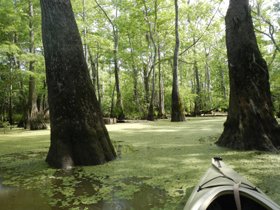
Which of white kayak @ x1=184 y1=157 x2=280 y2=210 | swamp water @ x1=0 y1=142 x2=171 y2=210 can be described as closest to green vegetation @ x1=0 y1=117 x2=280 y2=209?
swamp water @ x1=0 y1=142 x2=171 y2=210

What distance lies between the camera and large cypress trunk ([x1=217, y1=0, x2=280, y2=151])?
4750 mm

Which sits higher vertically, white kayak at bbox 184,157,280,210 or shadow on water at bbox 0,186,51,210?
white kayak at bbox 184,157,280,210

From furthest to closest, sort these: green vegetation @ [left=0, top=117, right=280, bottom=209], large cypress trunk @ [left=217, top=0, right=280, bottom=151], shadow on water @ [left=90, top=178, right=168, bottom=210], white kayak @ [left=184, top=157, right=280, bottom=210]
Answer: large cypress trunk @ [left=217, top=0, right=280, bottom=151] → green vegetation @ [left=0, top=117, right=280, bottom=209] → shadow on water @ [left=90, top=178, right=168, bottom=210] → white kayak @ [left=184, top=157, right=280, bottom=210]

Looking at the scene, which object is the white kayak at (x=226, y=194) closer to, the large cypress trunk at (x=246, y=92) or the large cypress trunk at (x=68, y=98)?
the large cypress trunk at (x=68, y=98)

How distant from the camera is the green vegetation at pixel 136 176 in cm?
271

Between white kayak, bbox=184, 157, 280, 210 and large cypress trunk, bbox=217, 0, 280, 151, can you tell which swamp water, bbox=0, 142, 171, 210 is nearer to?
white kayak, bbox=184, 157, 280, 210

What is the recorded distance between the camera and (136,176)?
3.50 meters

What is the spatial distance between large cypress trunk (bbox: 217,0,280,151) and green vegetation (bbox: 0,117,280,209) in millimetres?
332

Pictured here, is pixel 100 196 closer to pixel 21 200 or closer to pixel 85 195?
pixel 85 195

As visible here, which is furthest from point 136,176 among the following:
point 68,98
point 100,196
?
point 68,98

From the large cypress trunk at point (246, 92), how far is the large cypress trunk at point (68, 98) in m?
2.27

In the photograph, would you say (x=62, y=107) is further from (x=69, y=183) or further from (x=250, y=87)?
(x=250, y=87)

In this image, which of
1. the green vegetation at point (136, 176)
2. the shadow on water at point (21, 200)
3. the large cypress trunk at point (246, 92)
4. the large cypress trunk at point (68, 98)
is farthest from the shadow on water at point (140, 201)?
the large cypress trunk at point (246, 92)

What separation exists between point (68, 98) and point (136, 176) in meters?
1.55
